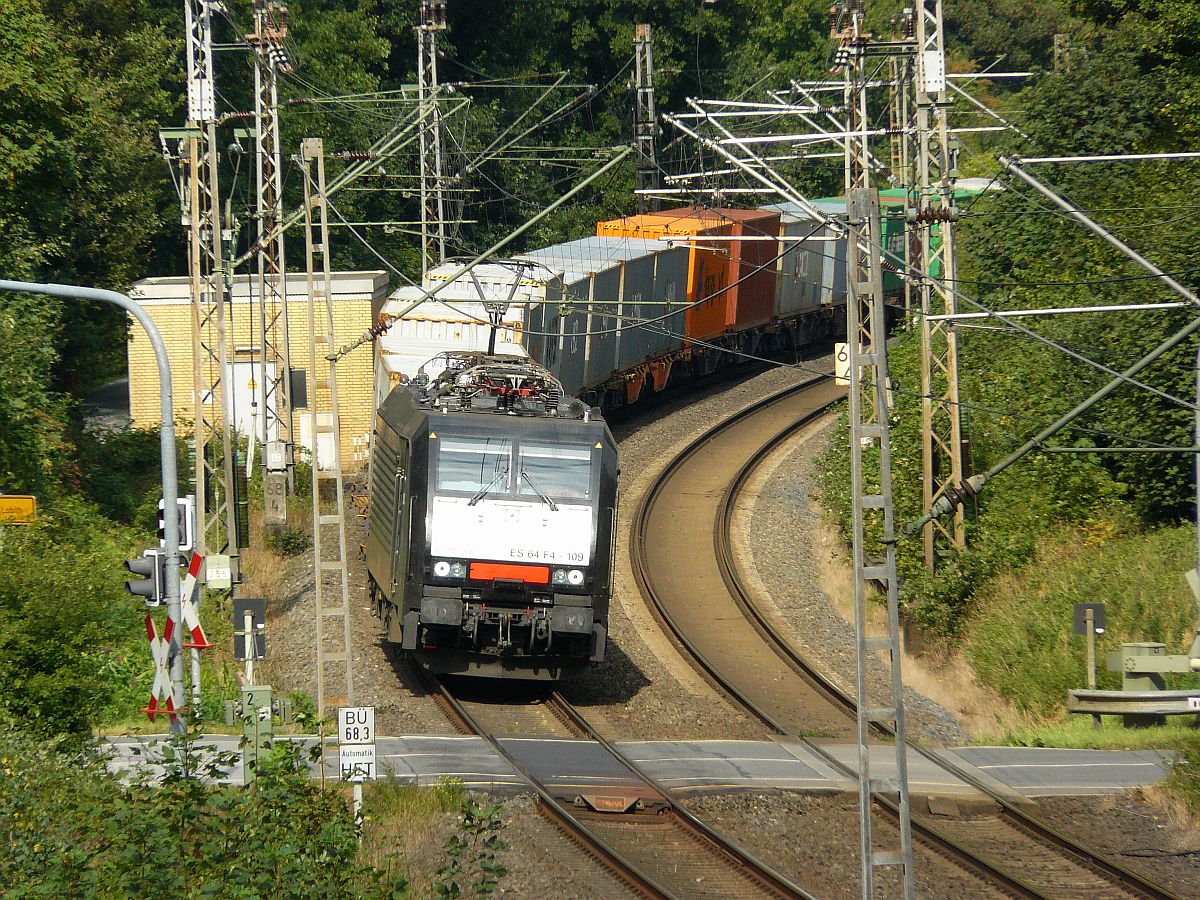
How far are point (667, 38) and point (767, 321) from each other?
1918 cm

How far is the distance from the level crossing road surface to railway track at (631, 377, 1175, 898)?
0.36 meters

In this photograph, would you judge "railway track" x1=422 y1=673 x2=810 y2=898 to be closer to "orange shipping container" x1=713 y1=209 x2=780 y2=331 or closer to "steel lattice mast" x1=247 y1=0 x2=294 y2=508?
"steel lattice mast" x1=247 y1=0 x2=294 y2=508

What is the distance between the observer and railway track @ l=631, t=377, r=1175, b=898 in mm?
12891

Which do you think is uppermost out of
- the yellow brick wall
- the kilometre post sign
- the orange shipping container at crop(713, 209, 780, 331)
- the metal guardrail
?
the orange shipping container at crop(713, 209, 780, 331)

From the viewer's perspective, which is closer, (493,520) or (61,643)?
(61,643)

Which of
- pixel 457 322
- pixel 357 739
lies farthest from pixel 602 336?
pixel 357 739

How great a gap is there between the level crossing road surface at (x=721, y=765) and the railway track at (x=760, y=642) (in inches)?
14.3

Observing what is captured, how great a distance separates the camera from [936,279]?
1959cm

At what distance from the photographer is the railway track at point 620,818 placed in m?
12.3

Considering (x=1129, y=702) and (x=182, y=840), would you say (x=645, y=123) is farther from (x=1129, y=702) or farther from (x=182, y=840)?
(x=182, y=840)

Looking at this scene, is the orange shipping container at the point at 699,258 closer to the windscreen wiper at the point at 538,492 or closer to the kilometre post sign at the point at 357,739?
the windscreen wiper at the point at 538,492

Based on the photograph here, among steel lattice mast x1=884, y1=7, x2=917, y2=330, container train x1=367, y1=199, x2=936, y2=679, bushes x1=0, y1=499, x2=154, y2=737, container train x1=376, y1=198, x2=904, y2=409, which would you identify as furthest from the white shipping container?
bushes x1=0, y1=499, x2=154, y2=737

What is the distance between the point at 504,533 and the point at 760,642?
6.57 meters

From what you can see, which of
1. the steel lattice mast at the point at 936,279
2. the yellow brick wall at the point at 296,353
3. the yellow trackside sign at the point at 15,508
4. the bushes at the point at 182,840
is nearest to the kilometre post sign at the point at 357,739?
the bushes at the point at 182,840
